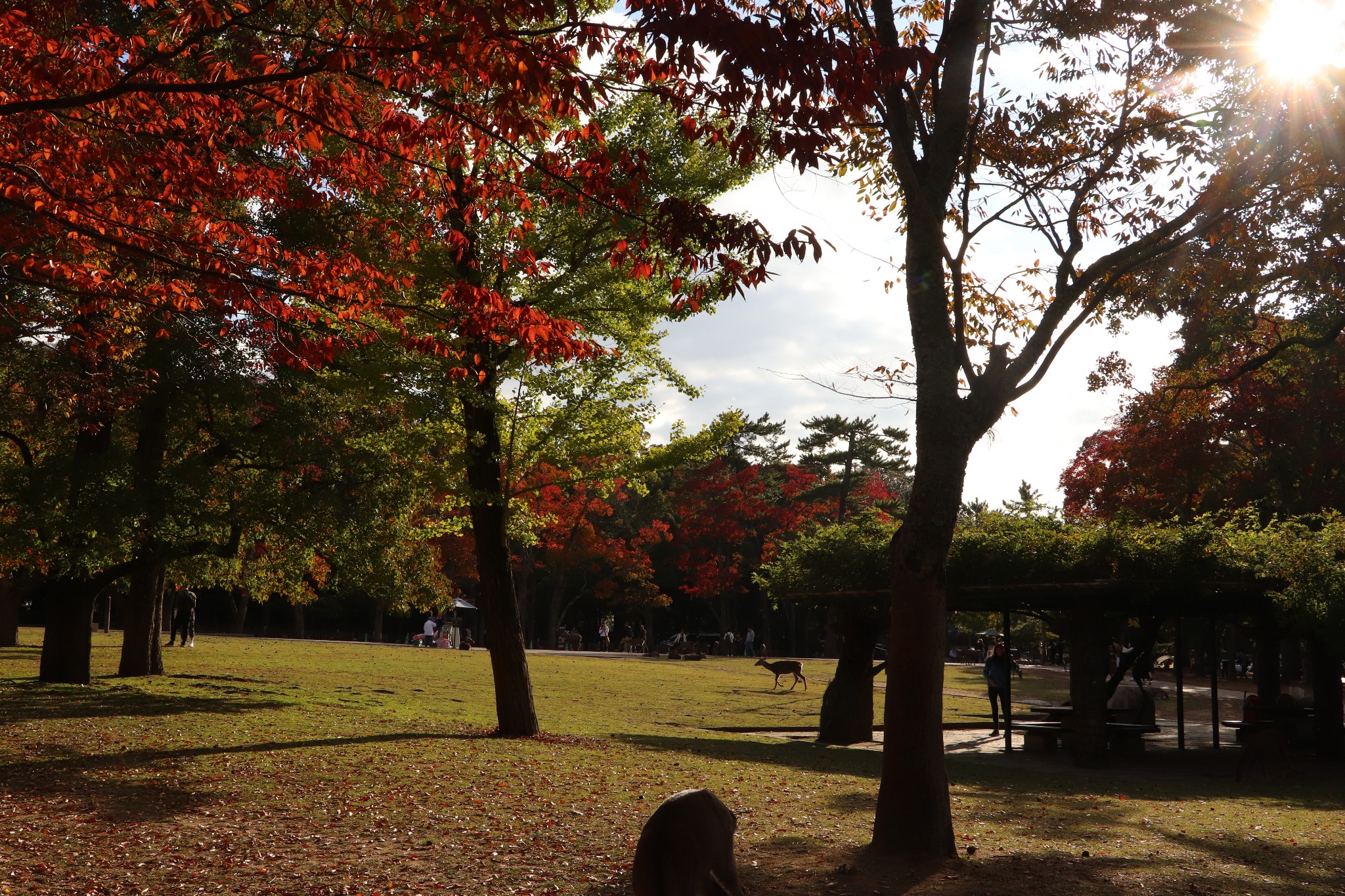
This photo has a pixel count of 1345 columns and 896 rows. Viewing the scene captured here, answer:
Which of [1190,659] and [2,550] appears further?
[1190,659]

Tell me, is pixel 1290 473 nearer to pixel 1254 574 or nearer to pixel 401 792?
pixel 1254 574

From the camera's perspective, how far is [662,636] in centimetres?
5947

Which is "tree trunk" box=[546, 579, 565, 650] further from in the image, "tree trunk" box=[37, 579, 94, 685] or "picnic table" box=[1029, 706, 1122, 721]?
"picnic table" box=[1029, 706, 1122, 721]

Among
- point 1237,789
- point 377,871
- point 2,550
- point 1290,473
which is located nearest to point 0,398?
point 2,550

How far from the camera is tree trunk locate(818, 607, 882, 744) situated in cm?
1633

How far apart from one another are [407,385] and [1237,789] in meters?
11.9

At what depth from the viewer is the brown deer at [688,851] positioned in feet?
15.6

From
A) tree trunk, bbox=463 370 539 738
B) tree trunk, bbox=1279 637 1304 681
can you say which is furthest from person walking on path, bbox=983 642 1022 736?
tree trunk, bbox=1279 637 1304 681

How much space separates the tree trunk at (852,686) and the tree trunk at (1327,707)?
7.25 meters

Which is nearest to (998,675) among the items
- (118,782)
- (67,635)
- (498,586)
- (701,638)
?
(498,586)

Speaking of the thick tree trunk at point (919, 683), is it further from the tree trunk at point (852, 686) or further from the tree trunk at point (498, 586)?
the tree trunk at point (852, 686)

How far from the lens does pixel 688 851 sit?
4.83 meters

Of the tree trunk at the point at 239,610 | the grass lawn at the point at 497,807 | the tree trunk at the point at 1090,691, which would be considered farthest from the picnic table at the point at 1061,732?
the tree trunk at the point at 239,610

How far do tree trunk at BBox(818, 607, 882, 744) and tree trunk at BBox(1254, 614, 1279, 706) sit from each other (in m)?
6.68
